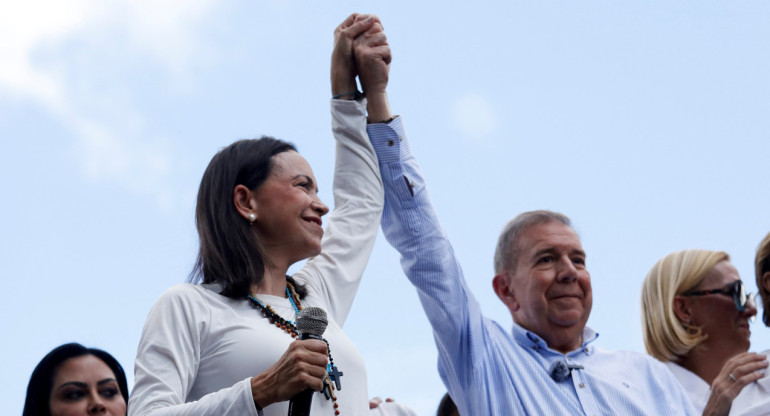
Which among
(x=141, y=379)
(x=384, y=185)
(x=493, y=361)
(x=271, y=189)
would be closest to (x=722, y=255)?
(x=493, y=361)

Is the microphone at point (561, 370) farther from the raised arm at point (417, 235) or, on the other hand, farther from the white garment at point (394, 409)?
the white garment at point (394, 409)

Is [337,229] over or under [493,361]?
over

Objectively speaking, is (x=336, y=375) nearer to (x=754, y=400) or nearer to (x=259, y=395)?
(x=259, y=395)

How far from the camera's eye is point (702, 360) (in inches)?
225

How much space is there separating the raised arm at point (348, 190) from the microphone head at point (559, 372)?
100 cm

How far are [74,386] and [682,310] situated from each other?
3259mm

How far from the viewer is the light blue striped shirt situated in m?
4.26

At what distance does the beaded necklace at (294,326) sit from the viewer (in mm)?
3342

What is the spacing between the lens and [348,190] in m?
4.27

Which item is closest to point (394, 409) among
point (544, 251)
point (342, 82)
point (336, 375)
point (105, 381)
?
point (336, 375)

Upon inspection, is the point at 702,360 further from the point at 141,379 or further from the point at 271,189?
the point at 141,379

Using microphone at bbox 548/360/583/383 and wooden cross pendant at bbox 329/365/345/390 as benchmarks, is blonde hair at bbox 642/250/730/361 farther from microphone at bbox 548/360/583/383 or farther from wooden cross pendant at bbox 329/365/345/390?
wooden cross pendant at bbox 329/365/345/390

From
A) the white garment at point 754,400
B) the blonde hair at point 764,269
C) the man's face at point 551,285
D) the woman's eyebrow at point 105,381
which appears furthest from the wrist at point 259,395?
the blonde hair at point 764,269

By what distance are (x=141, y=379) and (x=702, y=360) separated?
350 cm
